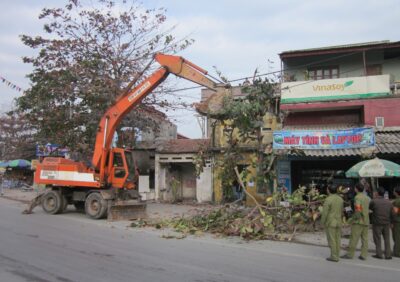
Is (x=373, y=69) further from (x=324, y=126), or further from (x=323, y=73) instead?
(x=324, y=126)

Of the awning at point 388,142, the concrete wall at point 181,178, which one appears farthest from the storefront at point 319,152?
the concrete wall at point 181,178

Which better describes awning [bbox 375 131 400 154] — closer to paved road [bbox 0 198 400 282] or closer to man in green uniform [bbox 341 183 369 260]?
paved road [bbox 0 198 400 282]

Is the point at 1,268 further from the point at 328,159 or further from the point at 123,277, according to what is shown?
the point at 328,159

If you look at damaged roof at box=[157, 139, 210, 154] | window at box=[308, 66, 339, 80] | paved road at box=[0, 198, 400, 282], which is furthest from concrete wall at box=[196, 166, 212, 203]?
paved road at box=[0, 198, 400, 282]

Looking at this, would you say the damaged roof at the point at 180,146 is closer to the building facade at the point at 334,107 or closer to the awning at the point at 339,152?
the building facade at the point at 334,107

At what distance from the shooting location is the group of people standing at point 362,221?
30.1 ft

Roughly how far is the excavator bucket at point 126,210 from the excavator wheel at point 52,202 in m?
3.10

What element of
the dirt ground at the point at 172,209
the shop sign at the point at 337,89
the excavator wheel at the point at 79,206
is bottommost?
the dirt ground at the point at 172,209

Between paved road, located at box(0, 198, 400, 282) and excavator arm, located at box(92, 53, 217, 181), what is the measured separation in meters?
4.66

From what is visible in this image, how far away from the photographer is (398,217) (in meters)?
9.92

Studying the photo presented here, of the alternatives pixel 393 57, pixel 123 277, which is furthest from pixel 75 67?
pixel 393 57

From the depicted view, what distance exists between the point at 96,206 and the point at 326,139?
10.3m

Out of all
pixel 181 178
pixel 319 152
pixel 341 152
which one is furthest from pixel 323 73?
pixel 181 178

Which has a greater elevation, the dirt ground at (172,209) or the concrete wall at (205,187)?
the concrete wall at (205,187)
